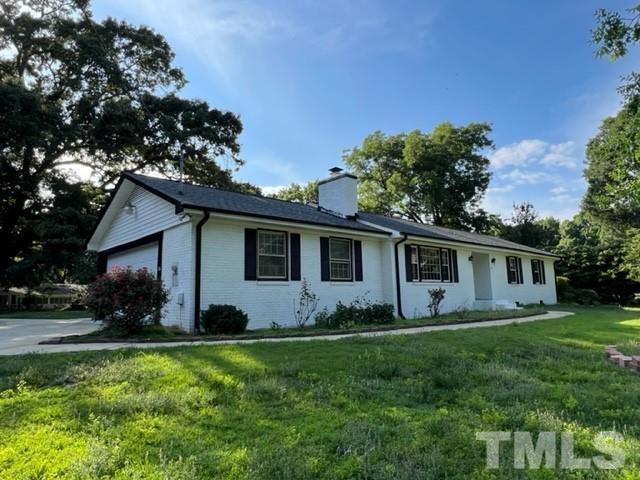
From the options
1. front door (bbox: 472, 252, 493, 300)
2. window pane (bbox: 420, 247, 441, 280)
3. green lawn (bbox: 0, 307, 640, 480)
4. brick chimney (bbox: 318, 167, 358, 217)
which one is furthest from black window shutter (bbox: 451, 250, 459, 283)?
green lawn (bbox: 0, 307, 640, 480)

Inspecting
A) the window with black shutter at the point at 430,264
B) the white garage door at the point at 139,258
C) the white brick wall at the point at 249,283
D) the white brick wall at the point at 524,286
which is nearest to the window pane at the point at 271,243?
the white brick wall at the point at 249,283

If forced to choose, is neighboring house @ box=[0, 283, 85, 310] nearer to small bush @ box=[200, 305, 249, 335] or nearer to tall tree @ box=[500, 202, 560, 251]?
small bush @ box=[200, 305, 249, 335]

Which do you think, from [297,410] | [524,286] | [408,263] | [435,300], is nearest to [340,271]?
[408,263]

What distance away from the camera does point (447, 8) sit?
10711 millimetres

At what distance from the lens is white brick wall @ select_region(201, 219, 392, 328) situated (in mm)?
9781

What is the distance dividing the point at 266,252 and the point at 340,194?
5.18 meters

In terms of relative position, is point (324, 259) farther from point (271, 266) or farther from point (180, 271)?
point (180, 271)

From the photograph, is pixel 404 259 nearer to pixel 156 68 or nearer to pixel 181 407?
pixel 181 407

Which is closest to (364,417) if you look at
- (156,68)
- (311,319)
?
(311,319)

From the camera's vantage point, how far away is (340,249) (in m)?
12.7

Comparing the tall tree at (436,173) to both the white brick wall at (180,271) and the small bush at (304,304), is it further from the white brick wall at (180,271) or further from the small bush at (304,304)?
the white brick wall at (180,271)

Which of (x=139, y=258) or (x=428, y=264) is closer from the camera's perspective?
(x=139, y=258)

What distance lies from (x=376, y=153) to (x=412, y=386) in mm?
33468

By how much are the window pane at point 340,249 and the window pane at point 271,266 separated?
6.32 feet
